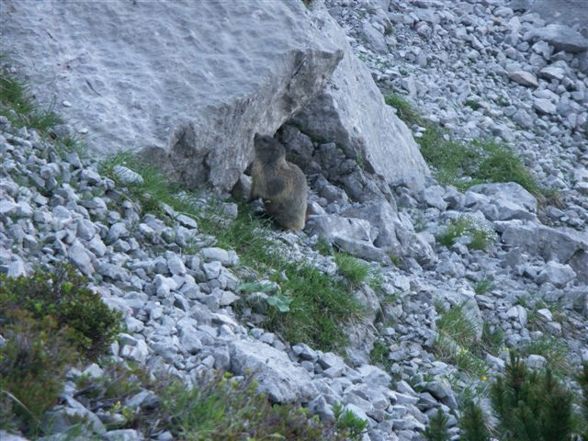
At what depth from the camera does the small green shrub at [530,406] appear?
6.41m

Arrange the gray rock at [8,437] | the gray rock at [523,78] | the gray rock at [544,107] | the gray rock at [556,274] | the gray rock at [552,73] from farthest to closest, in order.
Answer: the gray rock at [552,73] < the gray rock at [523,78] < the gray rock at [544,107] < the gray rock at [556,274] < the gray rock at [8,437]

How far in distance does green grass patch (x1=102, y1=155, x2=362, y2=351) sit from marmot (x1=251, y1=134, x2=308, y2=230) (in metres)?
0.59

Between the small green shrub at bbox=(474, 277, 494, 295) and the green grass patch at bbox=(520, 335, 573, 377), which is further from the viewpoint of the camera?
the small green shrub at bbox=(474, 277, 494, 295)

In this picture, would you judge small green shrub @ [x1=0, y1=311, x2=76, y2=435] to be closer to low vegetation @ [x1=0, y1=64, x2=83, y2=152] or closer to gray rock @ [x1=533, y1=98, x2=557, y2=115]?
low vegetation @ [x1=0, y1=64, x2=83, y2=152]

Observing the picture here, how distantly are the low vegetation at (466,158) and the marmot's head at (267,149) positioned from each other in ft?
13.3

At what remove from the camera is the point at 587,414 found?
660 cm

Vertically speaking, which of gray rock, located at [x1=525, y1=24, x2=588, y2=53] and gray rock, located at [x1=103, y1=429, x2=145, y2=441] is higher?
gray rock, located at [x1=103, y1=429, x2=145, y2=441]

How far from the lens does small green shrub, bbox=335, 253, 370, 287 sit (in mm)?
Answer: 10078

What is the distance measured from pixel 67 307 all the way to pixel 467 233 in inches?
289

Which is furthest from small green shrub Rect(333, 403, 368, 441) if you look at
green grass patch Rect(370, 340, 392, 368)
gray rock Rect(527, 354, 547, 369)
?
gray rock Rect(527, 354, 547, 369)

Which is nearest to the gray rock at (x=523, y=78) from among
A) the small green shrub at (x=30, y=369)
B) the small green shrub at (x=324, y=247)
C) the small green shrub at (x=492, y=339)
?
the small green shrub at (x=492, y=339)

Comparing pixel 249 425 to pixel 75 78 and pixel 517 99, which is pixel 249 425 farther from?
pixel 517 99

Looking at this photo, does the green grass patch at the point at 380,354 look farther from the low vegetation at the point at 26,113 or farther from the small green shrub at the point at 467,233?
the small green shrub at the point at 467,233

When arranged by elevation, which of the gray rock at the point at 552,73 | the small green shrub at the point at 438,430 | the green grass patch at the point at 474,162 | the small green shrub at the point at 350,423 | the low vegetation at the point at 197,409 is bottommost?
the green grass patch at the point at 474,162
